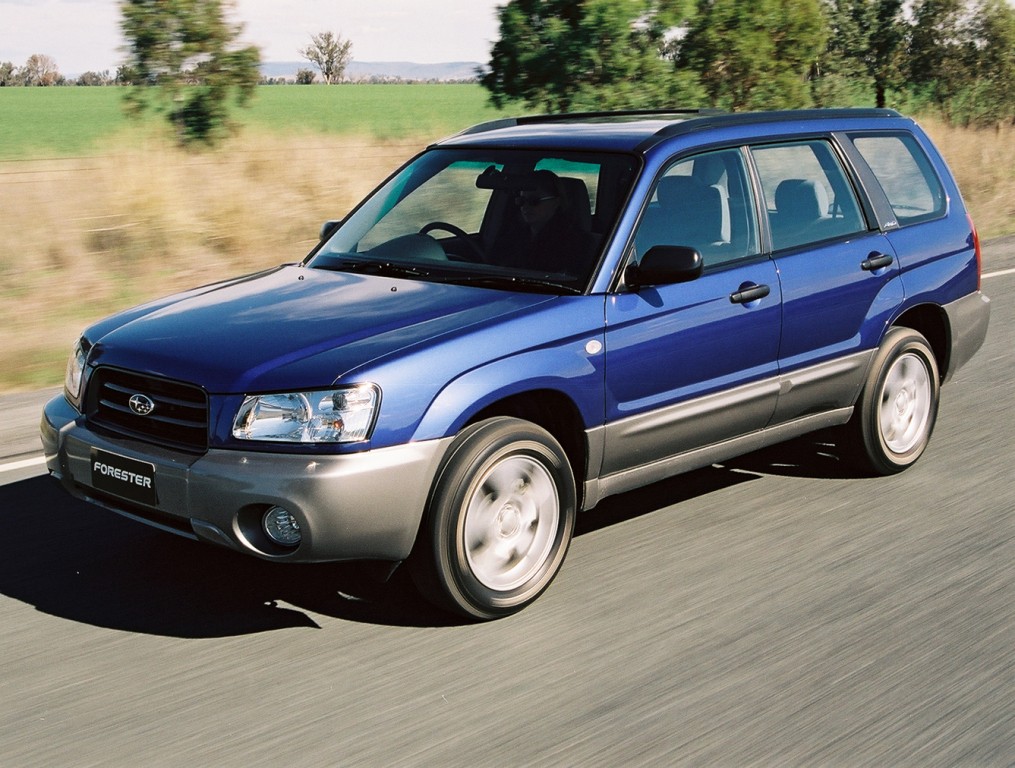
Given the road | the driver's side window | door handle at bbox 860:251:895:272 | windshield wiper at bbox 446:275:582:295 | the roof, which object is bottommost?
the road

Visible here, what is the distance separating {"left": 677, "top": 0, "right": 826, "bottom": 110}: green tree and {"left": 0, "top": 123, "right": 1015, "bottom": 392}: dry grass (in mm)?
4354

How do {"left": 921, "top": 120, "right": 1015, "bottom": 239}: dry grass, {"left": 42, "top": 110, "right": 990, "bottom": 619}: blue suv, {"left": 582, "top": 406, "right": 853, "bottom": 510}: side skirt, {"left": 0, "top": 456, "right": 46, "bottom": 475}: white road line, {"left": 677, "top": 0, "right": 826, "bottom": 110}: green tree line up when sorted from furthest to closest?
{"left": 677, "top": 0, "right": 826, "bottom": 110}: green tree → {"left": 921, "top": 120, "right": 1015, "bottom": 239}: dry grass → {"left": 0, "top": 456, "right": 46, "bottom": 475}: white road line → {"left": 582, "top": 406, "right": 853, "bottom": 510}: side skirt → {"left": 42, "top": 110, "right": 990, "bottom": 619}: blue suv

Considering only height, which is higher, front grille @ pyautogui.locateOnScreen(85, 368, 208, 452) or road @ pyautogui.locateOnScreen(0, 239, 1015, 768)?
front grille @ pyautogui.locateOnScreen(85, 368, 208, 452)

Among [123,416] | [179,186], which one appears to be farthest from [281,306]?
[179,186]

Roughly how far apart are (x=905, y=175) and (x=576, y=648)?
3.60m

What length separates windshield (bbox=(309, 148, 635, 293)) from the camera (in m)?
5.39

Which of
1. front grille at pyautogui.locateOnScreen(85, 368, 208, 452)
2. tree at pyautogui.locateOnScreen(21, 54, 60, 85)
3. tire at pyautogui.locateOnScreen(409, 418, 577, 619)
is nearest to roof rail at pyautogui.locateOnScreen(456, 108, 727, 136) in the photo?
tire at pyautogui.locateOnScreen(409, 418, 577, 619)

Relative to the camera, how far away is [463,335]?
185 inches

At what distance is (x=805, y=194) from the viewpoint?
6.32 metres

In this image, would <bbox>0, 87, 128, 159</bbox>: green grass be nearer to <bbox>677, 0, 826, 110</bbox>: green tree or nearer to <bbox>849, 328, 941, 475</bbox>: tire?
<bbox>677, 0, 826, 110</bbox>: green tree

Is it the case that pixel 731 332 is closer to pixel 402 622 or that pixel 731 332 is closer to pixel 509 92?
pixel 402 622

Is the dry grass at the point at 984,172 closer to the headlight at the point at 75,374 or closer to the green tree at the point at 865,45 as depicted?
the green tree at the point at 865,45

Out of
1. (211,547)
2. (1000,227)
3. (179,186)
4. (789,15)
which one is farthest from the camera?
(789,15)

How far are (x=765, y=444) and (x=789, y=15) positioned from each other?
627 inches
